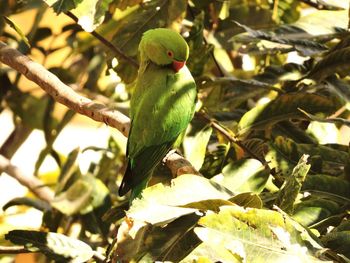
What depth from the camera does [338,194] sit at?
1.64 metres

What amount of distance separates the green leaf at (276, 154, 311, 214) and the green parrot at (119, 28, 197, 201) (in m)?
0.62

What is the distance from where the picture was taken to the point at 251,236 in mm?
1216

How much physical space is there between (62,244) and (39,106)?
131cm

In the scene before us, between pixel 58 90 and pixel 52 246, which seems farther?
pixel 58 90

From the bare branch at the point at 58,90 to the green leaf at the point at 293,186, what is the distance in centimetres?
60

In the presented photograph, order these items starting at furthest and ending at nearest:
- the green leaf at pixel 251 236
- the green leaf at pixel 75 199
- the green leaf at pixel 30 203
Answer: the green leaf at pixel 30 203
the green leaf at pixel 75 199
the green leaf at pixel 251 236

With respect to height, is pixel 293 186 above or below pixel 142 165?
above

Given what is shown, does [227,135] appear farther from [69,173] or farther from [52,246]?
[69,173]

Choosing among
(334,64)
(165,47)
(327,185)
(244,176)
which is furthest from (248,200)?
(165,47)

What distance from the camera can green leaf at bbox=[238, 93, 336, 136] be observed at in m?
1.94

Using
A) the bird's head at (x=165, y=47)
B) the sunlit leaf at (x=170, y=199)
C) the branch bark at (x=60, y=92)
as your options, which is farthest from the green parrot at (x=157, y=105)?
the sunlit leaf at (x=170, y=199)

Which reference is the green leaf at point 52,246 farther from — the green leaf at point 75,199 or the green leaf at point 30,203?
the green leaf at point 30,203

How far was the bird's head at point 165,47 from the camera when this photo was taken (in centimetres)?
206

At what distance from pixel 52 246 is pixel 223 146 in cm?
55
